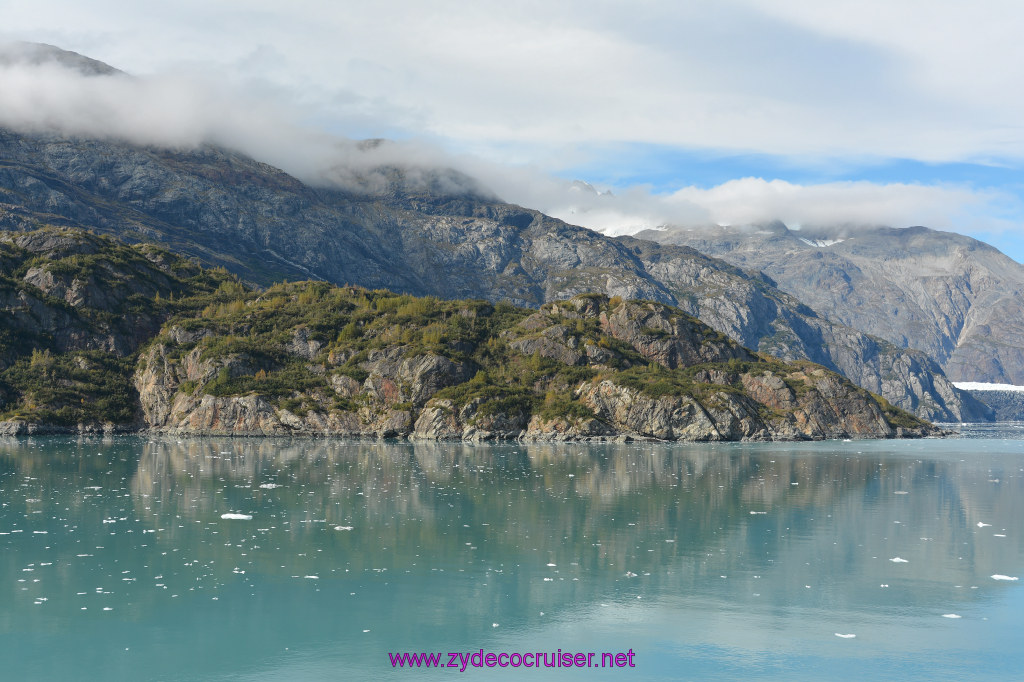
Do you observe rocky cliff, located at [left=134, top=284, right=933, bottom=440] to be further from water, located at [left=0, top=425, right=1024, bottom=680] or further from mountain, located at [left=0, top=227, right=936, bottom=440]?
water, located at [left=0, top=425, right=1024, bottom=680]

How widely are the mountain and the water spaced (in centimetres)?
6574

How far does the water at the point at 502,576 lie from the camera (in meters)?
24.5

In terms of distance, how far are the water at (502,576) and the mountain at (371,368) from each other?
65744 mm

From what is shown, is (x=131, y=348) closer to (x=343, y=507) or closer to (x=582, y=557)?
(x=343, y=507)

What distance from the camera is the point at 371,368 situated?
144 m

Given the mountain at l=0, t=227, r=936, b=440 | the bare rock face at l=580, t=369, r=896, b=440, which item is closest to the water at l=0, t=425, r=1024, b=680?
the mountain at l=0, t=227, r=936, b=440

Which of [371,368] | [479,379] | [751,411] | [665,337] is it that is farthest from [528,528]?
[665,337]

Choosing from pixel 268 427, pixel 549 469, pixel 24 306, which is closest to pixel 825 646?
pixel 549 469

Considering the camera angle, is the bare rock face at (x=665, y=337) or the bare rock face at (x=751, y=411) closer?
the bare rock face at (x=751, y=411)

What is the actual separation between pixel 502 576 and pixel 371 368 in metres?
113

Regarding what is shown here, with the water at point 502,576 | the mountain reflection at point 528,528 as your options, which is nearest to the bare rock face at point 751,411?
the mountain reflection at point 528,528

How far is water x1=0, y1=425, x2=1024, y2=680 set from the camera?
24484 millimetres

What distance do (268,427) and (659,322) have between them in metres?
83.9

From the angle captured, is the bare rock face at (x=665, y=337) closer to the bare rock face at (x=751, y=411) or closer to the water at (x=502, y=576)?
the bare rock face at (x=751, y=411)
